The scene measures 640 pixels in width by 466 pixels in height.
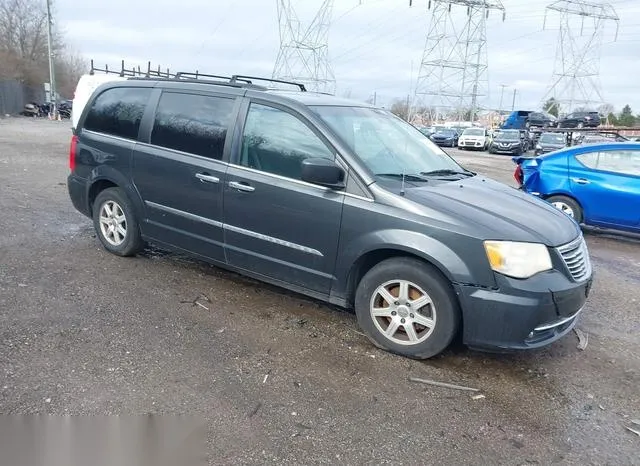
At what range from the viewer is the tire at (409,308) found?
364 cm

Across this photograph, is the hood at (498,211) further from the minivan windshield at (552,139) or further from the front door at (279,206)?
the minivan windshield at (552,139)

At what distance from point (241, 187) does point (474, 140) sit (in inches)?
1286

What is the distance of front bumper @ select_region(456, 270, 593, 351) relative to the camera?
11.4 feet

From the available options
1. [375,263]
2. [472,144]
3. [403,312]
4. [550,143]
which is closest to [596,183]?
[375,263]

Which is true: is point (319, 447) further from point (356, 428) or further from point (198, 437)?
point (198, 437)

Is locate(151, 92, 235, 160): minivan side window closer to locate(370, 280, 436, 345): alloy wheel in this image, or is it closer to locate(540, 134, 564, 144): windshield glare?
locate(370, 280, 436, 345): alloy wheel

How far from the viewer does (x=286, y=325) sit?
4.28m

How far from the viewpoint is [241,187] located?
443 cm

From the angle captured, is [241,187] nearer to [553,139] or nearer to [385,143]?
[385,143]

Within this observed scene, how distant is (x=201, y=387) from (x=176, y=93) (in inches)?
116

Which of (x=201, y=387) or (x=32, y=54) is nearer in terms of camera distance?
(x=201, y=387)

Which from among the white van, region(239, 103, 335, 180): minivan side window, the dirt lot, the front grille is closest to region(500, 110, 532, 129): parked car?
the white van

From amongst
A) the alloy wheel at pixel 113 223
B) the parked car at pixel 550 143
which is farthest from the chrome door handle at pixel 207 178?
the parked car at pixel 550 143

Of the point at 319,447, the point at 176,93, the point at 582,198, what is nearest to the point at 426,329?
the point at 319,447
